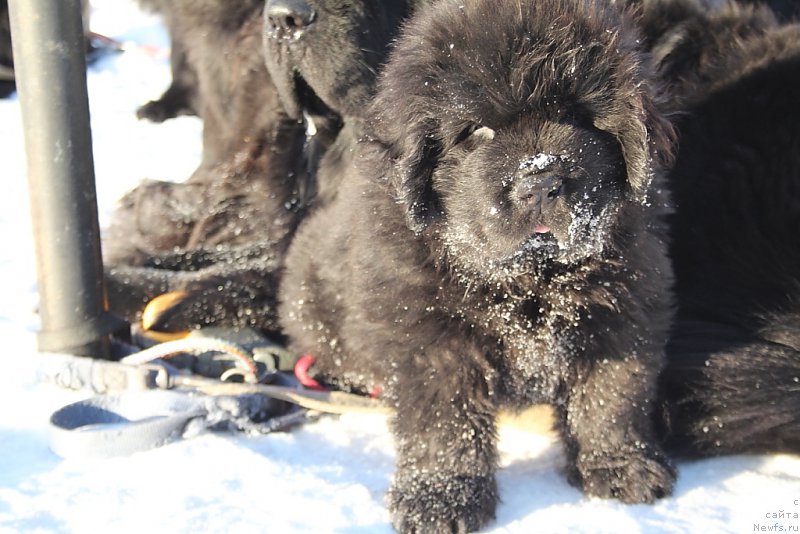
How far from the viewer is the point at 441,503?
1.66m

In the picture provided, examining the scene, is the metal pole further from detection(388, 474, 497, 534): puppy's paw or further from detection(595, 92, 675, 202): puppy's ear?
detection(595, 92, 675, 202): puppy's ear

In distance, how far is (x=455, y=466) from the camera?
1710 millimetres

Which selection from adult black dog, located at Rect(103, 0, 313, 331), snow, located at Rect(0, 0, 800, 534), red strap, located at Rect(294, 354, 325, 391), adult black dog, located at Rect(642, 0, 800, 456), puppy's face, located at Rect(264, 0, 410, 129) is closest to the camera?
snow, located at Rect(0, 0, 800, 534)

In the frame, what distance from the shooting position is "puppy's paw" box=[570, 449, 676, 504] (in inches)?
68.9

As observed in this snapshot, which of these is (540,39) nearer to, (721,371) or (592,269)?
(592,269)

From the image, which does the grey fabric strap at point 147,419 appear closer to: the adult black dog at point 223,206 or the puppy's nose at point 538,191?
the adult black dog at point 223,206

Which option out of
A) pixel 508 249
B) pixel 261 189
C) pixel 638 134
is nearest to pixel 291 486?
pixel 508 249

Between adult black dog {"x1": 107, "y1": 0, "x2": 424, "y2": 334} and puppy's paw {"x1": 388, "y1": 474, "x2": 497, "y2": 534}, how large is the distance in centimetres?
103

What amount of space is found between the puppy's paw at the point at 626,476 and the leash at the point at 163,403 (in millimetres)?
508

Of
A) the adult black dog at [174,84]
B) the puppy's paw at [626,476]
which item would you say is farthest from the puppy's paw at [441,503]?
the adult black dog at [174,84]

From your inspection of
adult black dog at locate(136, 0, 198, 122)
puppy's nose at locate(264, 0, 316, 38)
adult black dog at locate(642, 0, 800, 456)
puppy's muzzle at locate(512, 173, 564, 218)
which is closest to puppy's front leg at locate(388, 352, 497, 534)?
puppy's muzzle at locate(512, 173, 564, 218)

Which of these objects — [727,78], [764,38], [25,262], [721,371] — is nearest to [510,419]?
[721,371]

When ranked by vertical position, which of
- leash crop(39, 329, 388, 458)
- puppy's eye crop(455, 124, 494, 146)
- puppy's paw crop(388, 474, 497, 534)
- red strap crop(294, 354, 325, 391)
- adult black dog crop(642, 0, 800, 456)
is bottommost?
red strap crop(294, 354, 325, 391)

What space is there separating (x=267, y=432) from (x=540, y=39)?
3.56 ft
